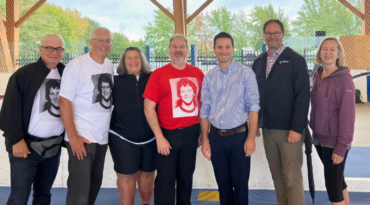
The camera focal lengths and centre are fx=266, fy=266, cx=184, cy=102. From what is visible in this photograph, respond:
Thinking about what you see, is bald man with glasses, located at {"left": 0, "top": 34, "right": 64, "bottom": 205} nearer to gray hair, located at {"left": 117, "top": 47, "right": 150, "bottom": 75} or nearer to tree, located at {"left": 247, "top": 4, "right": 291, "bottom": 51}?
gray hair, located at {"left": 117, "top": 47, "right": 150, "bottom": 75}

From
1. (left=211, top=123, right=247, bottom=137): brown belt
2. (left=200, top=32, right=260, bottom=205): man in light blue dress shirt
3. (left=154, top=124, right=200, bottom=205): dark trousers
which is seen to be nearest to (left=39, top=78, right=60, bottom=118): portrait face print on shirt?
(left=154, top=124, right=200, bottom=205): dark trousers

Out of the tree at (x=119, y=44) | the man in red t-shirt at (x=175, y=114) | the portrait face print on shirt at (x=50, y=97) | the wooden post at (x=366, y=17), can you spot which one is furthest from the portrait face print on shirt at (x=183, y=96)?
the wooden post at (x=366, y=17)

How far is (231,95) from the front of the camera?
6.41 ft

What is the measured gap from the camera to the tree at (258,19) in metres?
10.3

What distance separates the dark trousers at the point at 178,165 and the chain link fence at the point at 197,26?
5976 mm

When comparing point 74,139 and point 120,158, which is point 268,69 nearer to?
point 120,158

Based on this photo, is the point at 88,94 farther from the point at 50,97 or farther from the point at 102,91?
the point at 50,97

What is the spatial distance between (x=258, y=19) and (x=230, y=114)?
10.2m

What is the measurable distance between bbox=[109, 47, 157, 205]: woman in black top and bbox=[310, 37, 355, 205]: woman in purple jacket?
51.6 inches

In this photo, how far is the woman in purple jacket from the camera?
1882mm

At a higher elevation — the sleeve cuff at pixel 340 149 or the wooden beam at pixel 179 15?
the wooden beam at pixel 179 15

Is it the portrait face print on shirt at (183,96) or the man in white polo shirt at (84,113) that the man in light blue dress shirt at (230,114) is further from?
the man in white polo shirt at (84,113)

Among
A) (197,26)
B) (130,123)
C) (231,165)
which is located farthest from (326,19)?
(130,123)

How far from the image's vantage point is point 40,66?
6.45 feet
